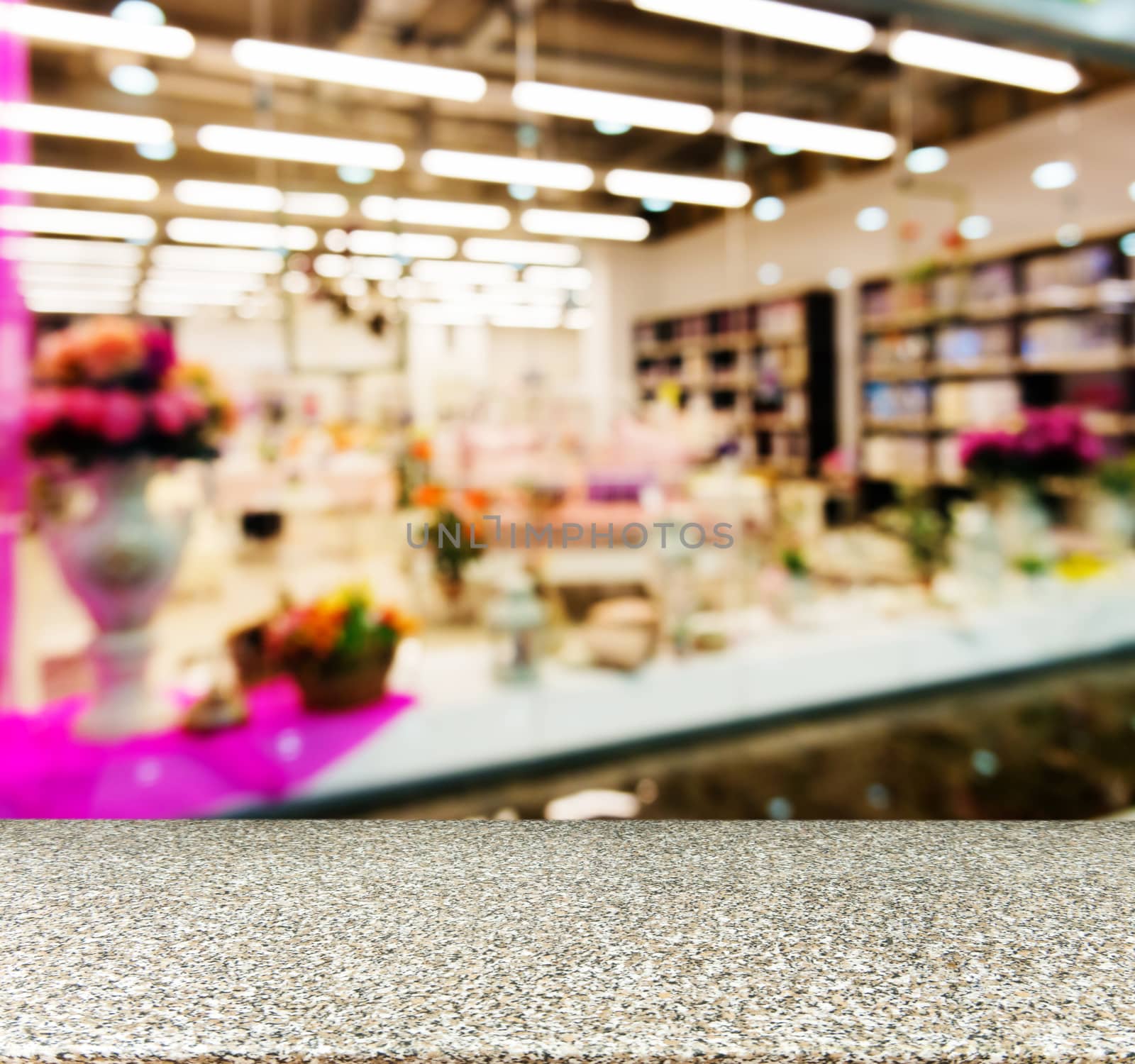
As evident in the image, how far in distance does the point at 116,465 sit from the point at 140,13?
1079 mm

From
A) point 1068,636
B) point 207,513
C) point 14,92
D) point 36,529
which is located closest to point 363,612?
point 207,513

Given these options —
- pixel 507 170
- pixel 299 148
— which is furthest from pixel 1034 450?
pixel 299 148

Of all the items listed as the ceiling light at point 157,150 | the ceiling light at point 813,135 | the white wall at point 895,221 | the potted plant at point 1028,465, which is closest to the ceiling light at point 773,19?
the ceiling light at point 813,135

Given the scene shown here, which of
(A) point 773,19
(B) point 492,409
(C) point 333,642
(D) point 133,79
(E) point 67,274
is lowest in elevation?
(C) point 333,642

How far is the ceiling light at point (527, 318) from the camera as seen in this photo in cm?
276

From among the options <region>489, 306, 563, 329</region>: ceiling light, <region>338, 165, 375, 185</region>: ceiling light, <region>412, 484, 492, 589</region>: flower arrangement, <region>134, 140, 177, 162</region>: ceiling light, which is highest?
<region>134, 140, 177, 162</region>: ceiling light

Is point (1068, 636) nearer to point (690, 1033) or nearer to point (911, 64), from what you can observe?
point (911, 64)

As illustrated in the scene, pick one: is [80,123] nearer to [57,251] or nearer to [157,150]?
[157,150]

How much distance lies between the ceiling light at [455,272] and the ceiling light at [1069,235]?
2783 millimetres

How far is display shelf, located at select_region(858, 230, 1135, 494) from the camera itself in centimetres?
370

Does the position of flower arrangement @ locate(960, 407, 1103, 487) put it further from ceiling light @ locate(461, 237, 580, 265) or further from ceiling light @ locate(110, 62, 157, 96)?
ceiling light @ locate(110, 62, 157, 96)

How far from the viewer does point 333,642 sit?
2.65 meters

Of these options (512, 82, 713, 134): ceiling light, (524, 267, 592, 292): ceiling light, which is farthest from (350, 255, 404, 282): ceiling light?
(512, 82, 713, 134): ceiling light

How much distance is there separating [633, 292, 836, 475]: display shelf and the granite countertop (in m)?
1.35
